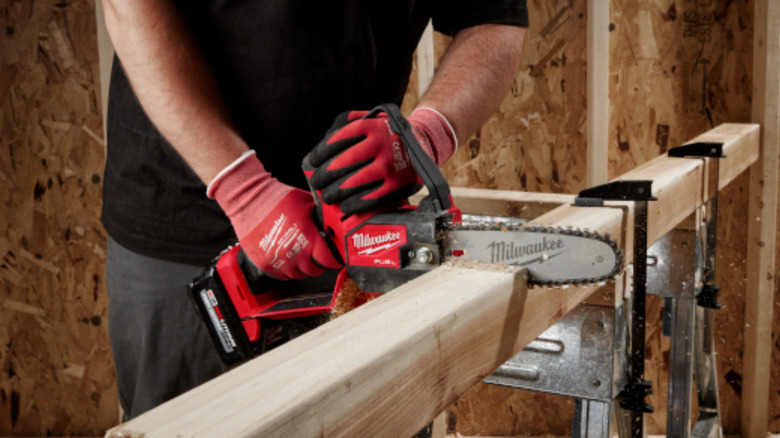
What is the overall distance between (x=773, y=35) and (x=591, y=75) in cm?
68

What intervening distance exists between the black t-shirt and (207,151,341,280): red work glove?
227 millimetres

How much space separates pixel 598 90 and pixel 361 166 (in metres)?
1.79

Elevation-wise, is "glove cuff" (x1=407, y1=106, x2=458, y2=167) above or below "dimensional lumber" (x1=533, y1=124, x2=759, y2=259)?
above

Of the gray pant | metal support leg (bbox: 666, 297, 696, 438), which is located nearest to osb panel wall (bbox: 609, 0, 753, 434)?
metal support leg (bbox: 666, 297, 696, 438)

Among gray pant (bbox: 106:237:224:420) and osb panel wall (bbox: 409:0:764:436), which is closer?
gray pant (bbox: 106:237:224:420)

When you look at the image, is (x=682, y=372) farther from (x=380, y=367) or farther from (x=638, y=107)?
(x=380, y=367)

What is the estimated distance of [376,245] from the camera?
3.41 ft

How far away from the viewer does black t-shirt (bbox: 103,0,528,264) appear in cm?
140

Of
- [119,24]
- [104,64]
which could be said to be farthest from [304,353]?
[104,64]

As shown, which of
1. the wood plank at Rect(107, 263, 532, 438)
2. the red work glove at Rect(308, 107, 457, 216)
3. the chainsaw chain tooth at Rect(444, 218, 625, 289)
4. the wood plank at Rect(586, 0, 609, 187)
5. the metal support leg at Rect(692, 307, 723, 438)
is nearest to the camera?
the wood plank at Rect(107, 263, 532, 438)

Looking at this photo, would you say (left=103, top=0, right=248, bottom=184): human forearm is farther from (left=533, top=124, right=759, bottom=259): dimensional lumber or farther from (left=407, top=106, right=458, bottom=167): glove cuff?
(left=533, top=124, right=759, bottom=259): dimensional lumber

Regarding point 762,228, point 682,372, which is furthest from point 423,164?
point 762,228

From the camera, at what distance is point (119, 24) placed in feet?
4.07

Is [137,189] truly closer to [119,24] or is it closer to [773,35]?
[119,24]
